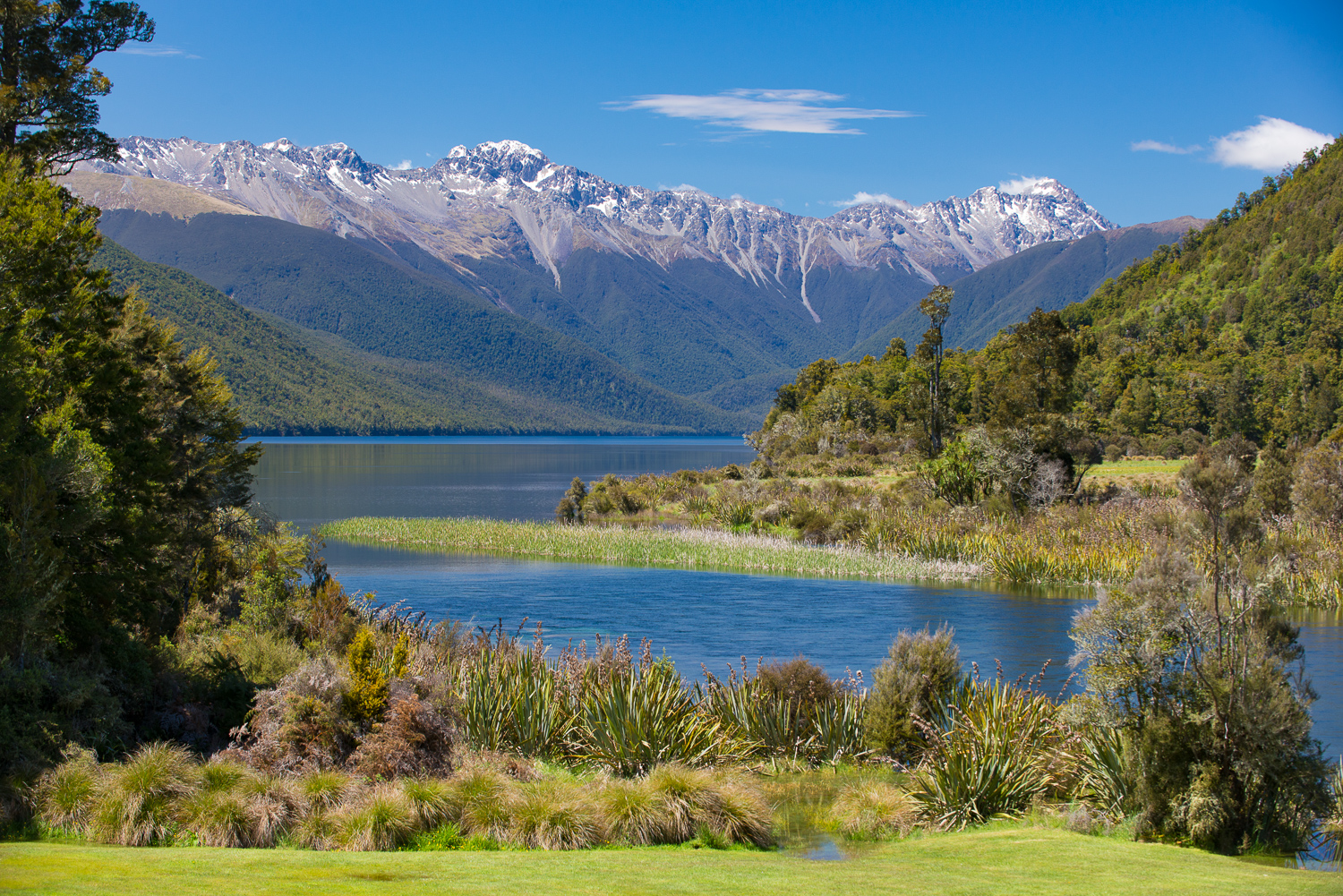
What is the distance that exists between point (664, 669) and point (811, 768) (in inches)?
93.1

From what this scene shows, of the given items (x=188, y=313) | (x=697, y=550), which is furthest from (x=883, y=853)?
(x=188, y=313)

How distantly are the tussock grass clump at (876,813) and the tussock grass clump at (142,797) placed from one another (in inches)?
268

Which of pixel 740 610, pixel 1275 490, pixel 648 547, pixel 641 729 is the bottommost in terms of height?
pixel 740 610

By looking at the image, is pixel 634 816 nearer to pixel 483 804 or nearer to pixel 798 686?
pixel 483 804

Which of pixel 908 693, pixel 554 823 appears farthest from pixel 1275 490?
pixel 554 823

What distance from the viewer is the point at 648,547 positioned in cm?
4328

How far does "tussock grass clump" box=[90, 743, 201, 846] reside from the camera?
32.1 feet

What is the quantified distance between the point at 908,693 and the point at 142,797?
9310 mm

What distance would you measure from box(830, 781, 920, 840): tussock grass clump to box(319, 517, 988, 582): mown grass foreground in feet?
80.9

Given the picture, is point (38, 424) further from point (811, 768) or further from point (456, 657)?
point (811, 768)

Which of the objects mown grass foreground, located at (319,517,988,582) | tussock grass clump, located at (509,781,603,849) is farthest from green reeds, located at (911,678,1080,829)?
mown grass foreground, located at (319,517,988,582)

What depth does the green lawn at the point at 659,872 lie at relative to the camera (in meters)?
7.66

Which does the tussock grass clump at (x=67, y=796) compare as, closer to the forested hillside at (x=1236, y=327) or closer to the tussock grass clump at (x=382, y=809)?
the tussock grass clump at (x=382, y=809)

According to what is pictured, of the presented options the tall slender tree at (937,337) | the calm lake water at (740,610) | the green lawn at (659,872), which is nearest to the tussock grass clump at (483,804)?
the green lawn at (659,872)
